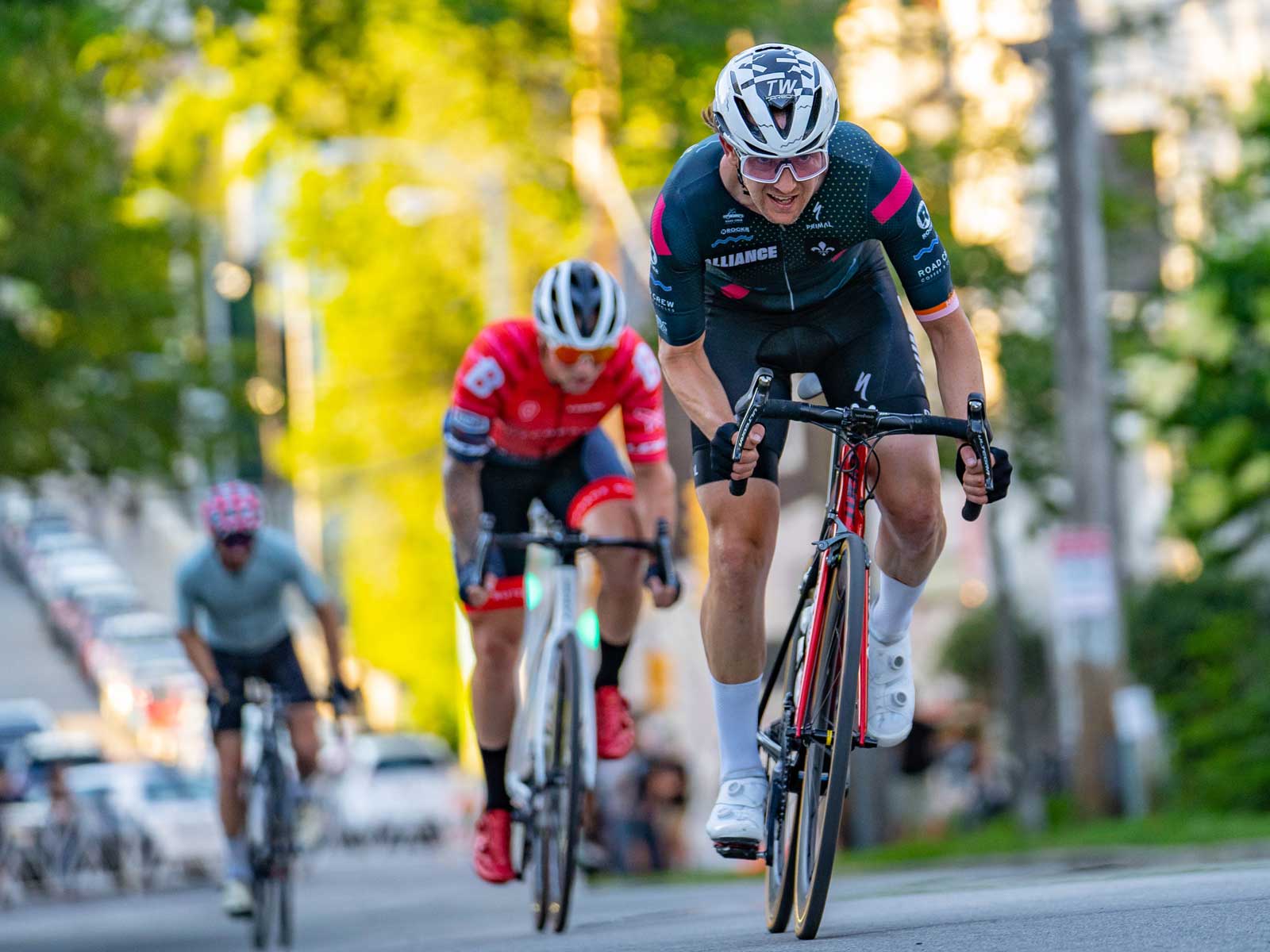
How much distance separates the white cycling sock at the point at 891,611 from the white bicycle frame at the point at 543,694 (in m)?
2.38

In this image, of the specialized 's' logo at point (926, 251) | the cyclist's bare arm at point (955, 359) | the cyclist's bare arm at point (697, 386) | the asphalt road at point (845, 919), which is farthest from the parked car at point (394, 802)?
the specialized 's' logo at point (926, 251)

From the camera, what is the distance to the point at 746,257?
7.57 meters

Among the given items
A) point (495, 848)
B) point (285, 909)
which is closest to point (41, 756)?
point (285, 909)

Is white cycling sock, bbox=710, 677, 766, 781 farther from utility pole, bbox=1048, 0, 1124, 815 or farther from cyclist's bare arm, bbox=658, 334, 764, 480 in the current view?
utility pole, bbox=1048, 0, 1124, 815

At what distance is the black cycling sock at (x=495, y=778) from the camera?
10508mm

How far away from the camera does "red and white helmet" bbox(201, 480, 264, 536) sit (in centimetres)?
1292

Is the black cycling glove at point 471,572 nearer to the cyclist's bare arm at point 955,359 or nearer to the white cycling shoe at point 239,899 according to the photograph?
the cyclist's bare arm at point 955,359

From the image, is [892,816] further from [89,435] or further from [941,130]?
[89,435]

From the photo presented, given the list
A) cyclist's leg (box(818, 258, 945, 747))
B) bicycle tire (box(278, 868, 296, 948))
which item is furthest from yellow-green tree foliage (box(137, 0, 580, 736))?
cyclist's leg (box(818, 258, 945, 747))

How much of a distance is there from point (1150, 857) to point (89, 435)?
993cm

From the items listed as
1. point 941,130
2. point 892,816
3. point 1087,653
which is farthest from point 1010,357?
point 1087,653

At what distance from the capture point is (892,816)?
2795 cm

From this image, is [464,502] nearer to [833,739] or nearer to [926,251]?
[926,251]

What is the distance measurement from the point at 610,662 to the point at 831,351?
114 inches
